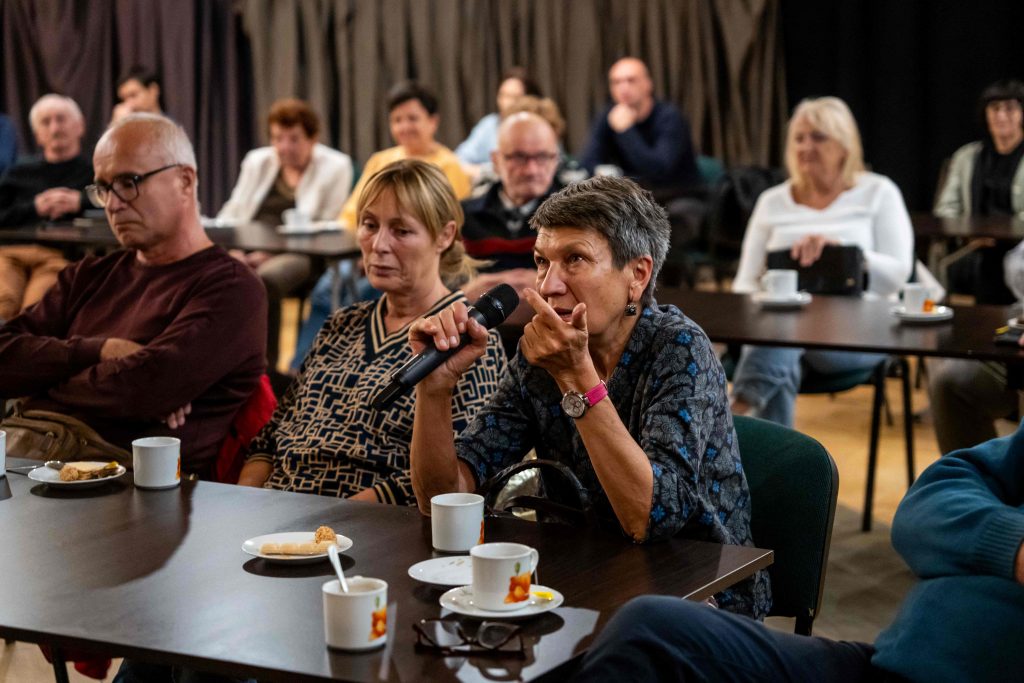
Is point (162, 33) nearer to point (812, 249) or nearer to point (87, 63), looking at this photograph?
point (87, 63)

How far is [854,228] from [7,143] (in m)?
5.58

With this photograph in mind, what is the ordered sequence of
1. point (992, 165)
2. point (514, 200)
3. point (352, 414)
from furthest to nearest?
point (992, 165), point (514, 200), point (352, 414)

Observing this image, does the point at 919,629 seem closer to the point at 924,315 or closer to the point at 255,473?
the point at 255,473

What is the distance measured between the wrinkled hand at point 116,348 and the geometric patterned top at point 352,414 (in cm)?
36

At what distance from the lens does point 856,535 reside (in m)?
4.01

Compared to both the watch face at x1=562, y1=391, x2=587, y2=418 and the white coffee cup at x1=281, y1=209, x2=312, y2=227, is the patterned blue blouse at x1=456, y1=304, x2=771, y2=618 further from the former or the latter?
the white coffee cup at x1=281, y1=209, x2=312, y2=227

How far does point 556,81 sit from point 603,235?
6.53 metres

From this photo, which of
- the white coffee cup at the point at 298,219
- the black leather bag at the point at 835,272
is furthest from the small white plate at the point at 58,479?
the white coffee cup at the point at 298,219

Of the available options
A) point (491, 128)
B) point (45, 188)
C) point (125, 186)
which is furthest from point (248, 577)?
point (491, 128)

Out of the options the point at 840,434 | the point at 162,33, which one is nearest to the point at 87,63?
the point at 162,33

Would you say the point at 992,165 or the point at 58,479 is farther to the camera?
the point at 992,165

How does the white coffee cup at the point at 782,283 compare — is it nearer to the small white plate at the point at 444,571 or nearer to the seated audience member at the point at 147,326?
the seated audience member at the point at 147,326

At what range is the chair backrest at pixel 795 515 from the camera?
2066 mm

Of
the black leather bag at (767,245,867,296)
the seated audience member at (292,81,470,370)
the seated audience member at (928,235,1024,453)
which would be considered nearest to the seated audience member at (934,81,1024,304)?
the black leather bag at (767,245,867,296)
